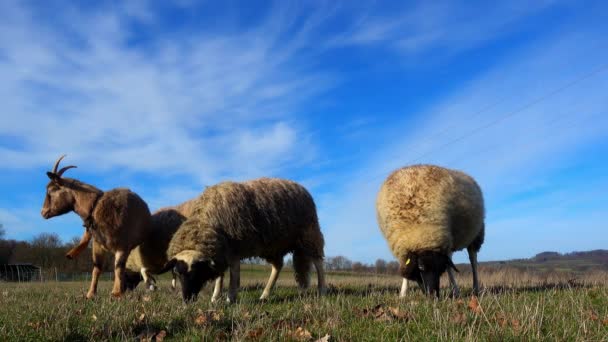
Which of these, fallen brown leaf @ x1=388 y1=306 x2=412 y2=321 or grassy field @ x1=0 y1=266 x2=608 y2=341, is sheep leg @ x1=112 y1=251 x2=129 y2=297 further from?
fallen brown leaf @ x1=388 y1=306 x2=412 y2=321

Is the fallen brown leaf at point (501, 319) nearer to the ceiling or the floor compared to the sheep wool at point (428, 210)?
nearer to the floor

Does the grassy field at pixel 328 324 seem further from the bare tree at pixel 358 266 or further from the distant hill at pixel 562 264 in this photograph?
the bare tree at pixel 358 266

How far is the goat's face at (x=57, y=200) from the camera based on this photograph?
34.5 feet

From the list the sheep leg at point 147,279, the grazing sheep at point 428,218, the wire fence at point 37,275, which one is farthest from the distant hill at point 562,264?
the wire fence at point 37,275

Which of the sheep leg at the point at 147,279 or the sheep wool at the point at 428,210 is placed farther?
the sheep leg at the point at 147,279

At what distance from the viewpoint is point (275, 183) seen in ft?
33.5

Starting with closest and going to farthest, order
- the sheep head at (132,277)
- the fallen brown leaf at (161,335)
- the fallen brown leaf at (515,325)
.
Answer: the fallen brown leaf at (515,325) < the fallen brown leaf at (161,335) < the sheep head at (132,277)

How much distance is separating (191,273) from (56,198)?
409 cm

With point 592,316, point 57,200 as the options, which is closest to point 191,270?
point 57,200

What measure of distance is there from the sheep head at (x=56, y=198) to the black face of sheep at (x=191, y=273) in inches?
130

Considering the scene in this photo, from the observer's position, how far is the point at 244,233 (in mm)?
9164

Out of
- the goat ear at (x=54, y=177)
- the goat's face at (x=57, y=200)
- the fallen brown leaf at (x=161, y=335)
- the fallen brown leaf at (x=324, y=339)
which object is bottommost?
the fallen brown leaf at (x=324, y=339)

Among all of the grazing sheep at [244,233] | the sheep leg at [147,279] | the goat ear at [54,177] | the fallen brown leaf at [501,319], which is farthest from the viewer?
the sheep leg at [147,279]

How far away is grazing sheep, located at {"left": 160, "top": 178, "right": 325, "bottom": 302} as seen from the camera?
28.8 feet
